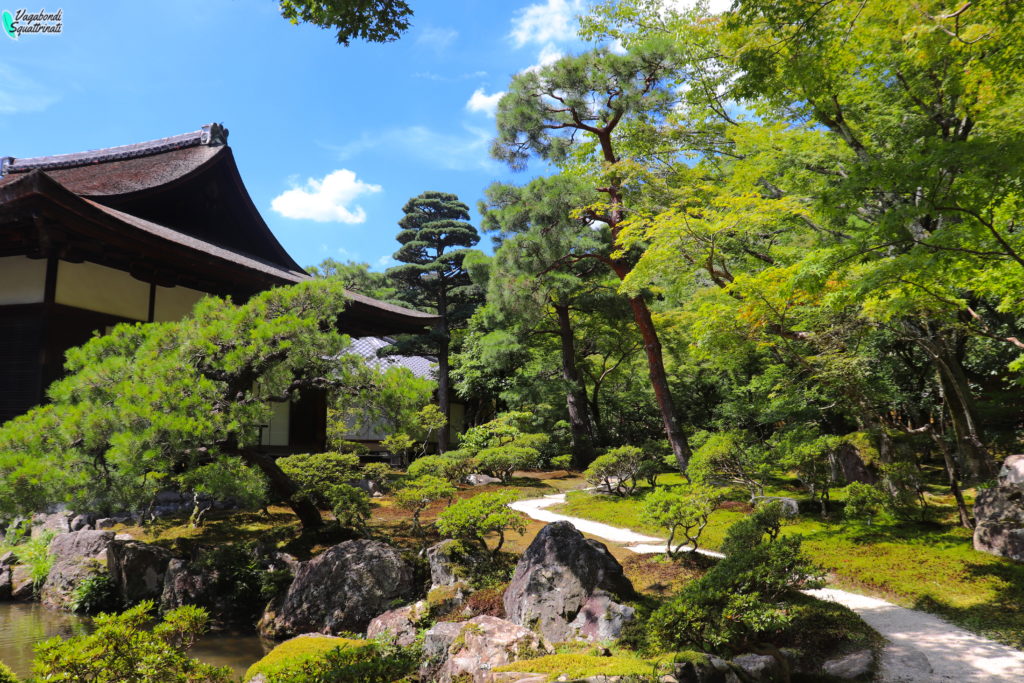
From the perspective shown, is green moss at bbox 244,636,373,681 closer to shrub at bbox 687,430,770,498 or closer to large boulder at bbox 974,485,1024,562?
shrub at bbox 687,430,770,498

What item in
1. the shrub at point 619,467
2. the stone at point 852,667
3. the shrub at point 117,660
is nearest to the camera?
the shrub at point 117,660

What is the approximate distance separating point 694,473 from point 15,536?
11325 mm

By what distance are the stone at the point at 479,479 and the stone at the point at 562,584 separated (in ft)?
31.1

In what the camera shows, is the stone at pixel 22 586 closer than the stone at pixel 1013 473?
No

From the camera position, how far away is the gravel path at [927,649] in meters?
4.43

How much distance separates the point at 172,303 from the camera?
34.1 ft

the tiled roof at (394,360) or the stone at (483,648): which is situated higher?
the tiled roof at (394,360)

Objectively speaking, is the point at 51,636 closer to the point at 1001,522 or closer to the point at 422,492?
the point at 422,492

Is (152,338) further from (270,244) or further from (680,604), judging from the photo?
(270,244)

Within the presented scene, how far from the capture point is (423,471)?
34.7 feet

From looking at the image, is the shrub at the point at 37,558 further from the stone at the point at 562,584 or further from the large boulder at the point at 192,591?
the stone at the point at 562,584

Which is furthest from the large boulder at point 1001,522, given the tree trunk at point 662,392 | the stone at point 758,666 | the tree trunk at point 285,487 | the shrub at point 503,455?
the tree trunk at point 285,487

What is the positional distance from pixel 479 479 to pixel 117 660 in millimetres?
12777

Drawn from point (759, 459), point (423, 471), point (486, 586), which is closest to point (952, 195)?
point (759, 459)
